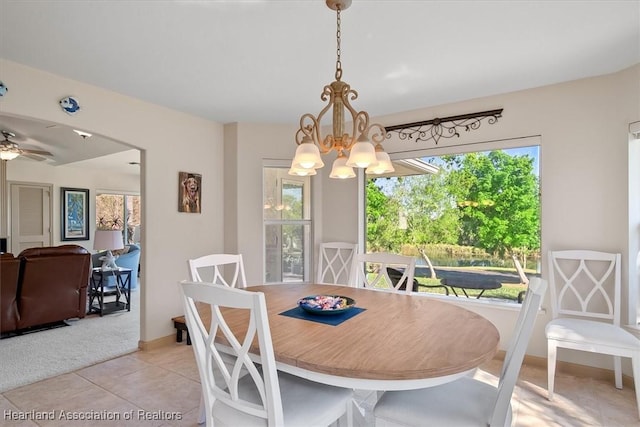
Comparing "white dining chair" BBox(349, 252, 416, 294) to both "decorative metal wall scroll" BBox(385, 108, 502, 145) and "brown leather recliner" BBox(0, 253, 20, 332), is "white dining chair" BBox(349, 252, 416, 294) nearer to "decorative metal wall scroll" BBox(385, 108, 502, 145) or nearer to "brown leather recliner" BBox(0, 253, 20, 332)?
"decorative metal wall scroll" BBox(385, 108, 502, 145)

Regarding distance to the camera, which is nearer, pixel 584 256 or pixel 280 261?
pixel 584 256

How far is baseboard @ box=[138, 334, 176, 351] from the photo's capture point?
3.24 m

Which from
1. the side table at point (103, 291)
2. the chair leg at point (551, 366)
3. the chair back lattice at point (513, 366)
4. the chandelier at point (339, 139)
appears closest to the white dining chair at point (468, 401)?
the chair back lattice at point (513, 366)

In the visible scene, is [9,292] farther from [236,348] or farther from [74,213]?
[74,213]

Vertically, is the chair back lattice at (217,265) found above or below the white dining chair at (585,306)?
above

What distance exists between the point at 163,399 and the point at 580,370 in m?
3.23

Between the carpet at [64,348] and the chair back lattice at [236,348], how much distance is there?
2.26 meters

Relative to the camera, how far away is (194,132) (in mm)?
3725

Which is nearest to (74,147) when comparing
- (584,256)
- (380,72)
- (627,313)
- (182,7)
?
(182,7)

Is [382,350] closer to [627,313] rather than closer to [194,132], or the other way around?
[627,313]

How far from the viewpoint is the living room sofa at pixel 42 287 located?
348 centimetres

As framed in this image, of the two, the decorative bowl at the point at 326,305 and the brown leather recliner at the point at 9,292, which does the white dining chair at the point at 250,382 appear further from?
the brown leather recliner at the point at 9,292

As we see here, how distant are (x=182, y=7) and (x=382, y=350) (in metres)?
2.00

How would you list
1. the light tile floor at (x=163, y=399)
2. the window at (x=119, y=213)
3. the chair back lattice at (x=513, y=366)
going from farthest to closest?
1. the window at (x=119, y=213)
2. the light tile floor at (x=163, y=399)
3. the chair back lattice at (x=513, y=366)
